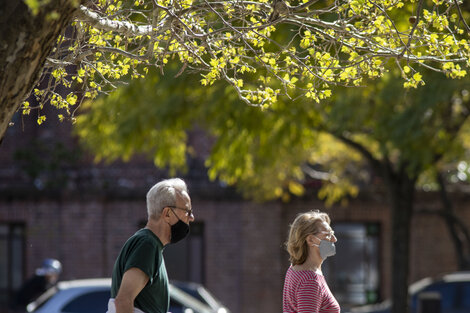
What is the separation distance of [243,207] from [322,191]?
193 centimetres

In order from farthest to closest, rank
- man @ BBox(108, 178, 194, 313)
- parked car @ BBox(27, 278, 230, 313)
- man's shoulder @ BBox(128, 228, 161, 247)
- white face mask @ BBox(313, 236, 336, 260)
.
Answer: parked car @ BBox(27, 278, 230, 313) → white face mask @ BBox(313, 236, 336, 260) → man's shoulder @ BBox(128, 228, 161, 247) → man @ BBox(108, 178, 194, 313)

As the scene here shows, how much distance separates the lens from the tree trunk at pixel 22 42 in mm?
4137

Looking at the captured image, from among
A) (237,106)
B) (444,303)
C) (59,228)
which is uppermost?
(237,106)

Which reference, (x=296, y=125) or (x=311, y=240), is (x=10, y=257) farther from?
(x=311, y=240)

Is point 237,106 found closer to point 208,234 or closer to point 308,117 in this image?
point 308,117

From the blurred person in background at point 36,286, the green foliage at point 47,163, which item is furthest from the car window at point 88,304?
the green foliage at point 47,163

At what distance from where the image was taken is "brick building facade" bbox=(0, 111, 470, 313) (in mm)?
20703

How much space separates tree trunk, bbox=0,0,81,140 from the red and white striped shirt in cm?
199

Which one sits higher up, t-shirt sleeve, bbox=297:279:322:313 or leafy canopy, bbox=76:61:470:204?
leafy canopy, bbox=76:61:470:204

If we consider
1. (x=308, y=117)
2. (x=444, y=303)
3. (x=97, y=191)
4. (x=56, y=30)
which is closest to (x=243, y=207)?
(x=97, y=191)

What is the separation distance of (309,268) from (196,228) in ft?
51.3

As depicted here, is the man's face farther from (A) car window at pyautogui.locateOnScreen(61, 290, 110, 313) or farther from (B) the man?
(A) car window at pyautogui.locateOnScreen(61, 290, 110, 313)

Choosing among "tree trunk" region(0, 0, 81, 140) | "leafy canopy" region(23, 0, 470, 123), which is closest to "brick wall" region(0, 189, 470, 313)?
"leafy canopy" region(23, 0, 470, 123)

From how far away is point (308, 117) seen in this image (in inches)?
517
